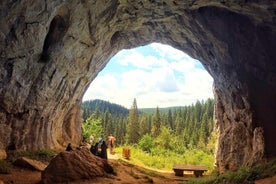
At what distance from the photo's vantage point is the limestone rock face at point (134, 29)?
13445mm

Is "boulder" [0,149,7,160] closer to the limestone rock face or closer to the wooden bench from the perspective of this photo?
the limestone rock face

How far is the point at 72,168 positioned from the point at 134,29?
12286 mm

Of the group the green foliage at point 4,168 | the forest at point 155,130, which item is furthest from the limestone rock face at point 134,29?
the forest at point 155,130

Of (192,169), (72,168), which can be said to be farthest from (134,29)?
(72,168)

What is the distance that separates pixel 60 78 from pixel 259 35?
11.9 meters

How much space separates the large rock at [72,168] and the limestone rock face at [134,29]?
4.48 m

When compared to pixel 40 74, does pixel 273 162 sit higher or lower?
lower

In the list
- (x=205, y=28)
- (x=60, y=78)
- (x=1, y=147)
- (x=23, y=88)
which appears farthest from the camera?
(x=60, y=78)

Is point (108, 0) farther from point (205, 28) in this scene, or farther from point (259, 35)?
point (259, 35)

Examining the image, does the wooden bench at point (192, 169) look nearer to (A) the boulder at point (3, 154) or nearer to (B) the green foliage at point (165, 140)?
(A) the boulder at point (3, 154)

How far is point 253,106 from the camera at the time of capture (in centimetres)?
1469

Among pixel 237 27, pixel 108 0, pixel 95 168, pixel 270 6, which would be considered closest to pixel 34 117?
pixel 95 168

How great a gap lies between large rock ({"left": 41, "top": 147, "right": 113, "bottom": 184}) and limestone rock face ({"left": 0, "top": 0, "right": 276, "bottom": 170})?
176 inches

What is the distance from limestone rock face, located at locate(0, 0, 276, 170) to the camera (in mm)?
13445
